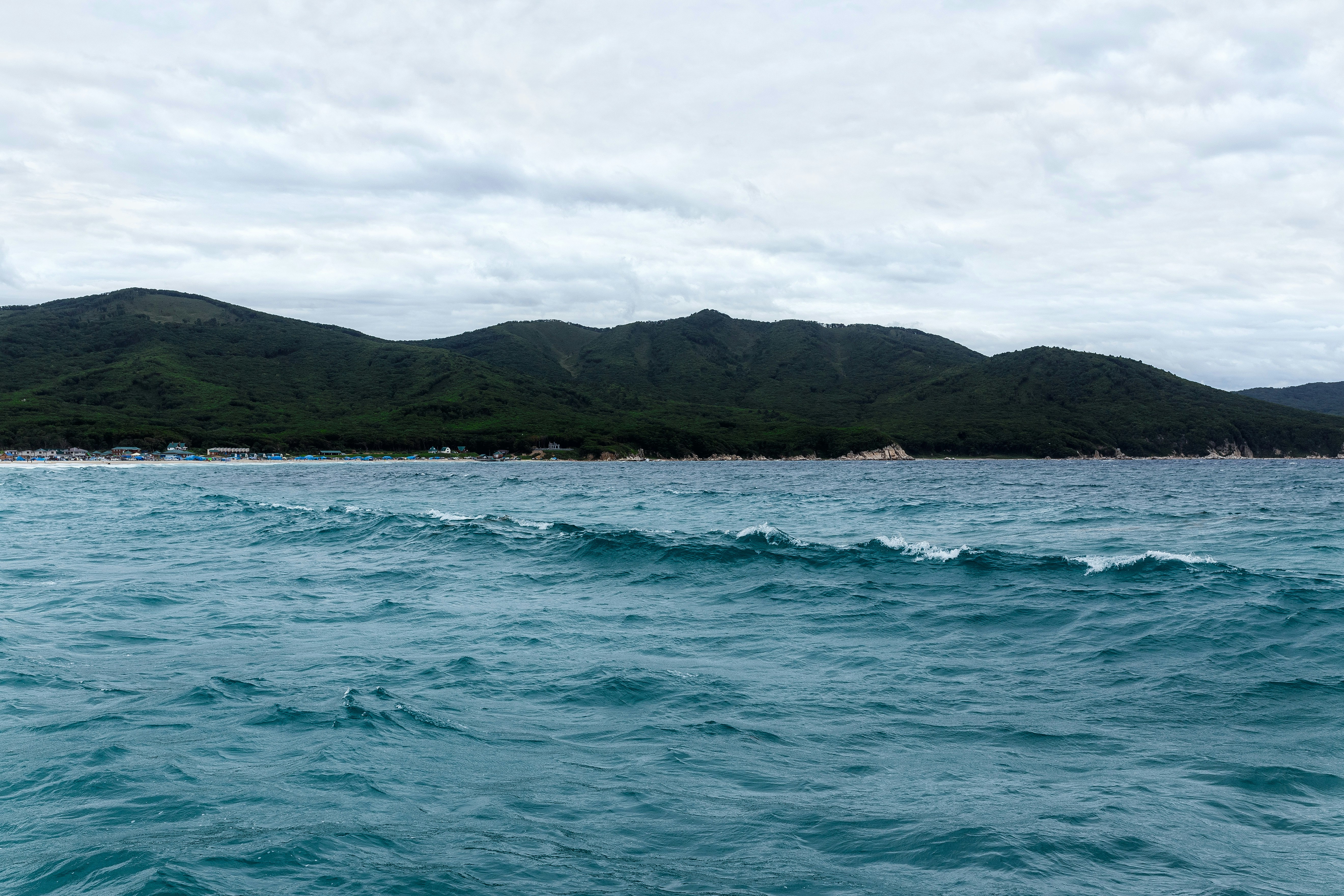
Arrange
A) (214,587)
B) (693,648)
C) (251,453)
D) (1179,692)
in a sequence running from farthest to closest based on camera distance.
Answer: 1. (251,453)
2. (214,587)
3. (693,648)
4. (1179,692)

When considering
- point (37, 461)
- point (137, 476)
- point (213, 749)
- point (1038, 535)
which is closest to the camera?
point (213, 749)

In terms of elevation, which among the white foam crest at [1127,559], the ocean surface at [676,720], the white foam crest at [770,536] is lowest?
the ocean surface at [676,720]

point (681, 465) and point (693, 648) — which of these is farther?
point (681, 465)

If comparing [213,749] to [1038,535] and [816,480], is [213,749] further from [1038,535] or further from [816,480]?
[816,480]

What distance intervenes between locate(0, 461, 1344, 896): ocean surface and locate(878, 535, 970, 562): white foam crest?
0.93 feet

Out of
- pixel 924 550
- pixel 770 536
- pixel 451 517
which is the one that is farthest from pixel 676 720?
pixel 451 517

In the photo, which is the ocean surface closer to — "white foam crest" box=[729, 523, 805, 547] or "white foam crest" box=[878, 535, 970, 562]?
"white foam crest" box=[878, 535, 970, 562]

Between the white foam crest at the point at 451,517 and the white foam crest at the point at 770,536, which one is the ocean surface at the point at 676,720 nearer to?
the white foam crest at the point at 770,536

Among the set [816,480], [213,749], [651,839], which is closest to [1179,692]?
[651,839]

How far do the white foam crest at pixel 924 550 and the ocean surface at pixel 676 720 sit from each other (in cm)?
28

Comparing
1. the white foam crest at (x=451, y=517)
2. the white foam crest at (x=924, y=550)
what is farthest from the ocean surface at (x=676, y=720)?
the white foam crest at (x=451, y=517)

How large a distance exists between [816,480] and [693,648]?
289ft

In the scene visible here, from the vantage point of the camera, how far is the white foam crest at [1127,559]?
26844 mm

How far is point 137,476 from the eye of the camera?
338 ft
